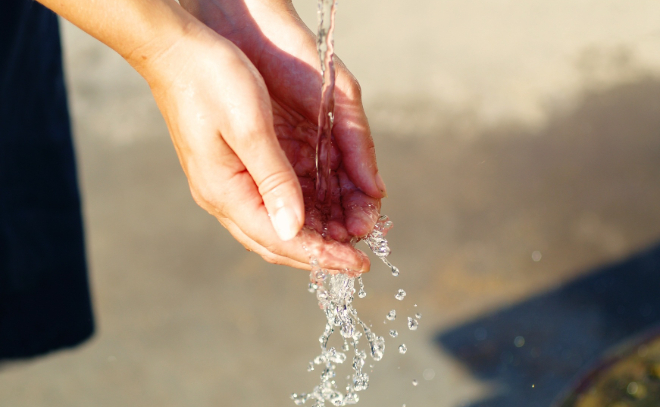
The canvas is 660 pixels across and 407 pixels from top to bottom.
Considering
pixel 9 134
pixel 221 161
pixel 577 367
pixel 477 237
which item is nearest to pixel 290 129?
pixel 221 161

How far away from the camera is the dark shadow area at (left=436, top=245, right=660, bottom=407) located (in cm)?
172

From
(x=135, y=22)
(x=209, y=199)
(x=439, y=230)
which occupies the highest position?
(x=135, y=22)

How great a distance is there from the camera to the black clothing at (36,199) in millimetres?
1310

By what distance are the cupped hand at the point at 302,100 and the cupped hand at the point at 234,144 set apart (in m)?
0.14

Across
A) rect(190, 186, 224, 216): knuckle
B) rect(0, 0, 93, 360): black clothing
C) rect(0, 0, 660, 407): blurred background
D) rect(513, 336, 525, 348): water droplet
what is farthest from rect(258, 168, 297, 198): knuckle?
rect(513, 336, 525, 348): water droplet

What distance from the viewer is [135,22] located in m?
0.84

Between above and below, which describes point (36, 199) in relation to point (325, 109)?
below

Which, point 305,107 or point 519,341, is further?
point 519,341

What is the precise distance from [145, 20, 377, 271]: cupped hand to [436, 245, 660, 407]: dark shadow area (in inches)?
41.3

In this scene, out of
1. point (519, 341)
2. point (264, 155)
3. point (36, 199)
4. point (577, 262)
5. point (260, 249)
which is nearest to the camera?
point (264, 155)

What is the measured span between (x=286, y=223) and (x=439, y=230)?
1240mm

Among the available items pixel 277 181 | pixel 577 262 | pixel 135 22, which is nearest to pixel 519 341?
pixel 577 262

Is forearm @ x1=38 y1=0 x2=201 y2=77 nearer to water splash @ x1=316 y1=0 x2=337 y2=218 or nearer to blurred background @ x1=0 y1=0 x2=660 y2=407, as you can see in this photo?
water splash @ x1=316 y1=0 x2=337 y2=218

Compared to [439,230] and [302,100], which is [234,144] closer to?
[302,100]
